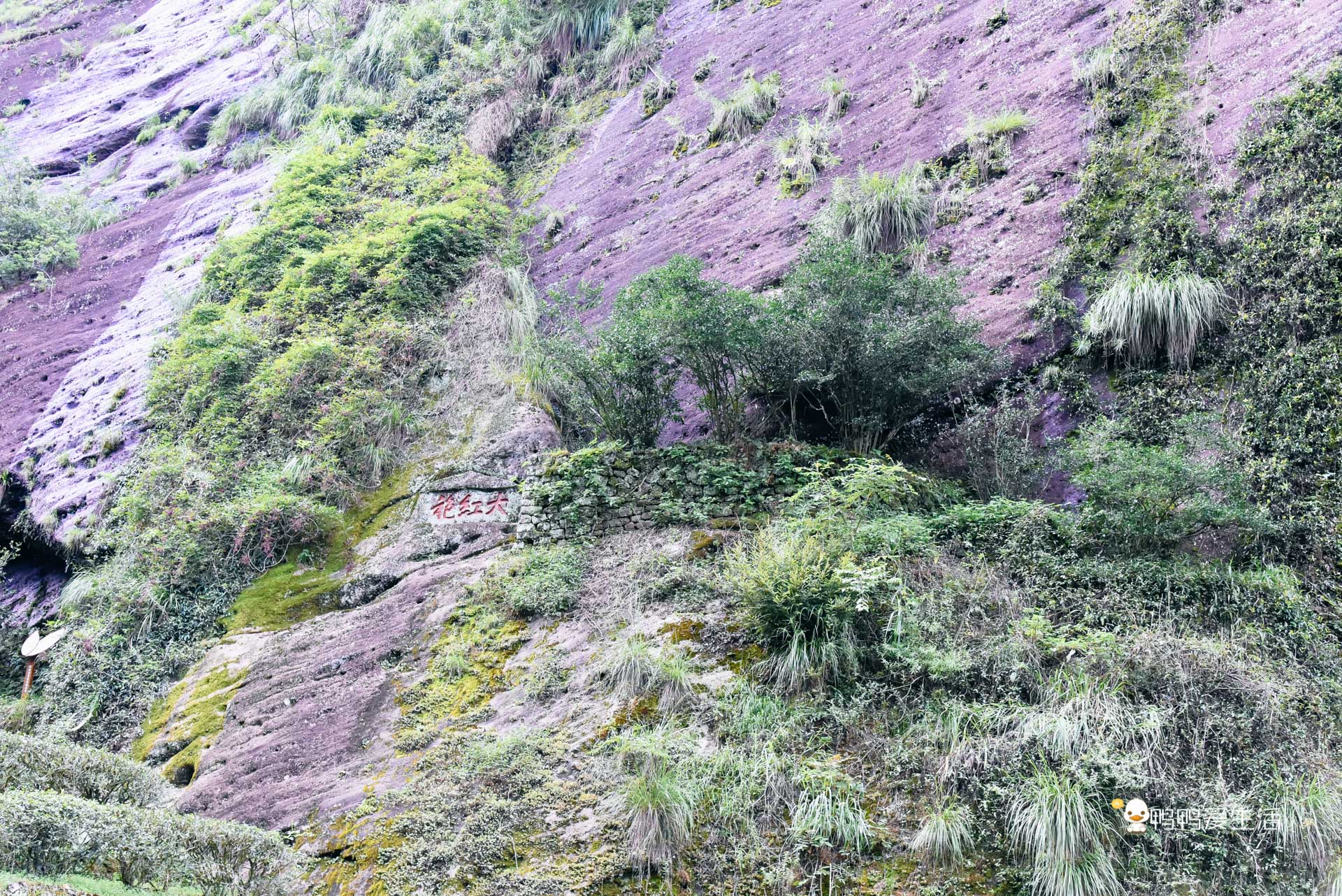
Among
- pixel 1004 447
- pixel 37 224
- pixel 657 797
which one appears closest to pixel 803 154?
pixel 1004 447

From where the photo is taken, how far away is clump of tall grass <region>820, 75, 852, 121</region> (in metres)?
11.8

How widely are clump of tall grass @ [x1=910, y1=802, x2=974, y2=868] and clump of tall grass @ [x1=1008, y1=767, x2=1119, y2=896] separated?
0.23m

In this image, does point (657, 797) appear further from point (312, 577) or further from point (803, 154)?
point (803, 154)

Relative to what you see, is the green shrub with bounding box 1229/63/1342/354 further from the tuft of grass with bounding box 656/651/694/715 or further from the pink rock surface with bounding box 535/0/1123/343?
the tuft of grass with bounding box 656/651/694/715

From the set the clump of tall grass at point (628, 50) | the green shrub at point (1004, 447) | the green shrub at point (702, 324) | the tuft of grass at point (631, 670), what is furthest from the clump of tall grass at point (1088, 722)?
the clump of tall grass at point (628, 50)

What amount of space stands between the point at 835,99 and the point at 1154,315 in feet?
19.6

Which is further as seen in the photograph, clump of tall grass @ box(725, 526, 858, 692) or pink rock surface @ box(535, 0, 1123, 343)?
pink rock surface @ box(535, 0, 1123, 343)

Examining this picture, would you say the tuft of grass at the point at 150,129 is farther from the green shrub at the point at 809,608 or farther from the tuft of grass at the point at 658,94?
the green shrub at the point at 809,608

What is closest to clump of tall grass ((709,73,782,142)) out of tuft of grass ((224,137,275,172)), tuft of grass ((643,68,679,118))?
tuft of grass ((643,68,679,118))

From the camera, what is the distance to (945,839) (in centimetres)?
451

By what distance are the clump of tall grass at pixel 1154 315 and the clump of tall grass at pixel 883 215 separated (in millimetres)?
2386

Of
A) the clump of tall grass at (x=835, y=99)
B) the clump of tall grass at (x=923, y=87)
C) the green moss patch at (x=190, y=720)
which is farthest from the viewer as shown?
the clump of tall grass at (x=835, y=99)

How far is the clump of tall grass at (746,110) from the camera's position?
40.9ft

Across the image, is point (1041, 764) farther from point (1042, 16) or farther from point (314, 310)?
point (314, 310)
